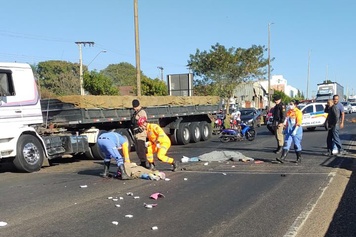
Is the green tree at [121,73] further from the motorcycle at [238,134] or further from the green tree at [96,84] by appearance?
the motorcycle at [238,134]

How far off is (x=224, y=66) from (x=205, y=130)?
68.0 ft

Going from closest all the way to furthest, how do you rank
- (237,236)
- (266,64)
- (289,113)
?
(237,236) < (289,113) < (266,64)

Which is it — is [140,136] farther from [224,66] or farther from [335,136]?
[224,66]

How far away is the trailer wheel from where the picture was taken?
19453 mm

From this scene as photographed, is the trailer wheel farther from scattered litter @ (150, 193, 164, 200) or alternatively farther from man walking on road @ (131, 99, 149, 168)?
scattered litter @ (150, 193, 164, 200)

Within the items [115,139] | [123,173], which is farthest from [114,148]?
[123,173]

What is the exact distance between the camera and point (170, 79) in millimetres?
25891

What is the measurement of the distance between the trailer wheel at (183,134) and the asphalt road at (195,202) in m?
8.07

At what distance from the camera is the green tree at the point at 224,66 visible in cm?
4184

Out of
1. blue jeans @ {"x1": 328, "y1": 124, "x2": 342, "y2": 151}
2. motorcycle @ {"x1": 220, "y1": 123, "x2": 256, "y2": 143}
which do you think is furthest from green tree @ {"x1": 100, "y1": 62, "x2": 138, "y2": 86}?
blue jeans @ {"x1": 328, "y1": 124, "x2": 342, "y2": 151}

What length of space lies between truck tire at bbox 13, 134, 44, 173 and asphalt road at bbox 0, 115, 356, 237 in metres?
0.28

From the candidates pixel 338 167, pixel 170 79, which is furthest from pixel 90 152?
pixel 170 79

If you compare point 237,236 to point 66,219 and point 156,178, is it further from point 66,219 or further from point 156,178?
point 156,178

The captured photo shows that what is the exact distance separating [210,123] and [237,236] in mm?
17504
